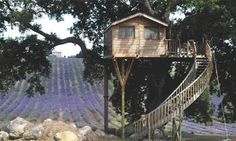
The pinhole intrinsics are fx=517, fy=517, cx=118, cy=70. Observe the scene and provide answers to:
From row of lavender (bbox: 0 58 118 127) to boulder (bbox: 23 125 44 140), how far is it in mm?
15294

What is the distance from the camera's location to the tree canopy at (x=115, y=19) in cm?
4069

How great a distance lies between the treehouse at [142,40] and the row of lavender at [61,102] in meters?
12.7

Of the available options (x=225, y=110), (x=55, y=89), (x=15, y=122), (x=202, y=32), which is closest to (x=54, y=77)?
(x=55, y=89)

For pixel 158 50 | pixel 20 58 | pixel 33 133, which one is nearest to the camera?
pixel 33 133

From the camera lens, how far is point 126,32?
37344 millimetres

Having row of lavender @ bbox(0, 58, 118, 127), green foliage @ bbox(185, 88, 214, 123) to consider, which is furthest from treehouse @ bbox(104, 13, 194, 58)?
row of lavender @ bbox(0, 58, 118, 127)

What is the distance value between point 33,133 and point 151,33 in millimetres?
11770

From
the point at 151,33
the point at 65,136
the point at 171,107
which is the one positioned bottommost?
the point at 65,136

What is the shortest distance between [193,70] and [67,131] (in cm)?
1030

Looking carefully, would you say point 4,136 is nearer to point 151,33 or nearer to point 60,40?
point 151,33

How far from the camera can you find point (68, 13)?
45750 millimetres

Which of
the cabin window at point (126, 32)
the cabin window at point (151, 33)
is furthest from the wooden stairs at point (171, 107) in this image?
the cabin window at point (126, 32)

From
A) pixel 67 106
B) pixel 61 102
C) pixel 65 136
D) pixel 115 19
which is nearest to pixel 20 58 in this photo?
pixel 115 19

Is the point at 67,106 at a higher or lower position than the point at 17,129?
lower
